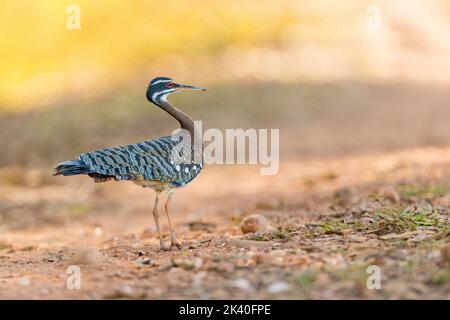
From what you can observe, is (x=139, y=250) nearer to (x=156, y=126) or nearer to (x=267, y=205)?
(x=267, y=205)

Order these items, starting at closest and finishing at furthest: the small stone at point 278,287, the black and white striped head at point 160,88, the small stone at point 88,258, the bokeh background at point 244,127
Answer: the small stone at point 278,287 < the bokeh background at point 244,127 < the small stone at point 88,258 < the black and white striped head at point 160,88

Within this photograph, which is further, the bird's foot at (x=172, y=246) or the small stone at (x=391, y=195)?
the small stone at (x=391, y=195)

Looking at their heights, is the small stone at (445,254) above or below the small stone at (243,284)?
above

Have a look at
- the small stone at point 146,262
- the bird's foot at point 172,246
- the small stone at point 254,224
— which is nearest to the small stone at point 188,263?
the small stone at point 146,262

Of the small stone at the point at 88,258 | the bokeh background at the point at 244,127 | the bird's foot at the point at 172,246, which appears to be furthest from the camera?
the bird's foot at the point at 172,246

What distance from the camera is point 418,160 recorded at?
11.5 meters

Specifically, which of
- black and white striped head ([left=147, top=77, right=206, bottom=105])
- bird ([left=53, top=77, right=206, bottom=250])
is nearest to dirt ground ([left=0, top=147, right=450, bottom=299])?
bird ([left=53, top=77, right=206, bottom=250])

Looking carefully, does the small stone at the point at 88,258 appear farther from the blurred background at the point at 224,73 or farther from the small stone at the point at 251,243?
the blurred background at the point at 224,73

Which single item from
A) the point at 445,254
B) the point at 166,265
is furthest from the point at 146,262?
the point at 445,254

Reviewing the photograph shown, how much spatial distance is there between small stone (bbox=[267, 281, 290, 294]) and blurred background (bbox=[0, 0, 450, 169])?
27.7ft

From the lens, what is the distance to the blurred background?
1479 centimetres

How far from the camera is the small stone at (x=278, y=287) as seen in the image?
16.2 ft
